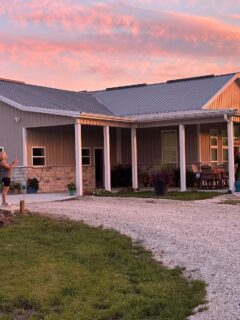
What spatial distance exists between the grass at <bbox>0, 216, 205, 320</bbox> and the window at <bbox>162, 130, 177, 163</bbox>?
15.1 m

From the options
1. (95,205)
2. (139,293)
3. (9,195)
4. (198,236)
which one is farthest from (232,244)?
(9,195)

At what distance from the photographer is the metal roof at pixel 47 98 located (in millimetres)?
21875

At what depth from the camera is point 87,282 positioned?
7094 millimetres

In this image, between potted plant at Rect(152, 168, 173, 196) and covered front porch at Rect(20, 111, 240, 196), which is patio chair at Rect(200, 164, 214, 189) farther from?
potted plant at Rect(152, 168, 173, 196)

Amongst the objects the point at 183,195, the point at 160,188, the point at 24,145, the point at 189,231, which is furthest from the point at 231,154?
the point at 189,231

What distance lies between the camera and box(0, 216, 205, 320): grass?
19.8 feet

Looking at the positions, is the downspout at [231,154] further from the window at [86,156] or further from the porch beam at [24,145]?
the porch beam at [24,145]

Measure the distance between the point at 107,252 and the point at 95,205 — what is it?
714 cm

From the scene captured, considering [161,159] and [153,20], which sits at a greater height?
[153,20]

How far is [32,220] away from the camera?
1193 cm

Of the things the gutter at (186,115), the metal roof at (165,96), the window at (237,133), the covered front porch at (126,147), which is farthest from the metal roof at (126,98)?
the window at (237,133)

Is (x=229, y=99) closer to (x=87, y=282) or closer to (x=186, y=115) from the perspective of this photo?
(x=186, y=115)

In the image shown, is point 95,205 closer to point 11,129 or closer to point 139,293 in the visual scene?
point 11,129

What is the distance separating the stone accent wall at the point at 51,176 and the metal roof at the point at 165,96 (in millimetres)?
3394
